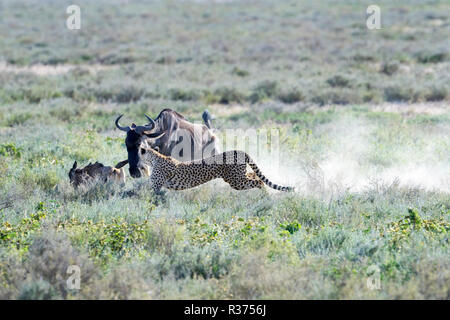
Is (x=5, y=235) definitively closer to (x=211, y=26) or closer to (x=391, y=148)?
(x=391, y=148)

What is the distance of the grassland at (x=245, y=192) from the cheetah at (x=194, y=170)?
0.65 feet

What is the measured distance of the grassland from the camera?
5316mm

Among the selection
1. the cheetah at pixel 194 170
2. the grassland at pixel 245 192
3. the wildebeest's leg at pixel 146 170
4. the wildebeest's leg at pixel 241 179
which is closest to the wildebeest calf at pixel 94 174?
the grassland at pixel 245 192

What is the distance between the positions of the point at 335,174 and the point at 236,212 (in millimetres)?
2914

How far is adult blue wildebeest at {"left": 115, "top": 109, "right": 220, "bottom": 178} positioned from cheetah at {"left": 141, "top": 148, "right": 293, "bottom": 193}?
189mm

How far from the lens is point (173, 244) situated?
612 cm

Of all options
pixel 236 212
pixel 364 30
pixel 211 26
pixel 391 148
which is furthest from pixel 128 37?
pixel 236 212

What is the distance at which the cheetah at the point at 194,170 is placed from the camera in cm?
825

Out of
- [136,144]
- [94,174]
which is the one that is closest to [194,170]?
[136,144]

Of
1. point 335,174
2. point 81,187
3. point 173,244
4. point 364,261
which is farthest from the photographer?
point 335,174

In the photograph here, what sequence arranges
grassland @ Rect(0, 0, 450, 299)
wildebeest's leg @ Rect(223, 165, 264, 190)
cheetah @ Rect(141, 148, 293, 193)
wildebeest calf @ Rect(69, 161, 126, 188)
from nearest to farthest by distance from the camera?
1. grassland @ Rect(0, 0, 450, 299)
2. cheetah @ Rect(141, 148, 293, 193)
3. wildebeest's leg @ Rect(223, 165, 264, 190)
4. wildebeest calf @ Rect(69, 161, 126, 188)

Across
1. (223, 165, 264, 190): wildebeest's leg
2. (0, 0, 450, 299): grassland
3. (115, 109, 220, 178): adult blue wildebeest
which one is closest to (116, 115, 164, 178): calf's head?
(115, 109, 220, 178): adult blue wildebeest

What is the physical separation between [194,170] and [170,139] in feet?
4.30

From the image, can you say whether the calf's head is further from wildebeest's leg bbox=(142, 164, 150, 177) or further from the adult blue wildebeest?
wildebeest's leg bbox=(142, 164, 150, 177)
